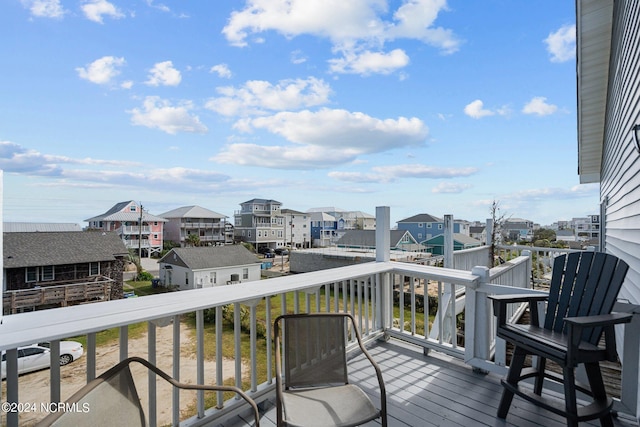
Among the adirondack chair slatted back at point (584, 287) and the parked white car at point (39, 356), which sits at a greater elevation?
the adirondack chair slatted back at point (584, 287)

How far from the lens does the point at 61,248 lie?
4.91 meters

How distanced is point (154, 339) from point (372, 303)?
2483mm

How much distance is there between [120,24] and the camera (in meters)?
4.74

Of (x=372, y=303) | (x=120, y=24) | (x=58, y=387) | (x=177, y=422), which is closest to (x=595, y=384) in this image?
(x=372, y=303)

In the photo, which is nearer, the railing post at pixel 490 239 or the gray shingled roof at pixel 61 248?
the gray shingled roof at pixel 61 248

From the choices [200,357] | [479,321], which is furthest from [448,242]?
[200,357]

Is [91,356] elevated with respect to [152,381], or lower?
elevated

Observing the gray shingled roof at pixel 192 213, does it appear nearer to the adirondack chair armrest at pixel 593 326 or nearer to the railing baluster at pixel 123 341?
the railing baluster at pixel 123 341

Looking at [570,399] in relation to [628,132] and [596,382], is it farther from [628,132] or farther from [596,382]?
[628,132]

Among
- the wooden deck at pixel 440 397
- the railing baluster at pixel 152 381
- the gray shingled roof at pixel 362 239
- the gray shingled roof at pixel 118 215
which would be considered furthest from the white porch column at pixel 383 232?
the gray shingled roof at pixel 118 215

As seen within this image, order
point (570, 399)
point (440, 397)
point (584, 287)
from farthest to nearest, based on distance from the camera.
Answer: point (440, 397)
point (584, 287)
point (570, 399)

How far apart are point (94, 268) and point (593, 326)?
6.46m

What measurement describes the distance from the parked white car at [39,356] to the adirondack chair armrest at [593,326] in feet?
9.29

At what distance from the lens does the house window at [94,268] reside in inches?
208
